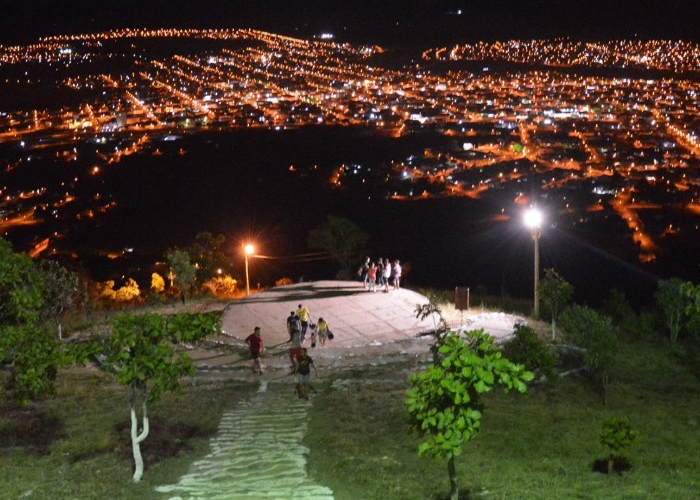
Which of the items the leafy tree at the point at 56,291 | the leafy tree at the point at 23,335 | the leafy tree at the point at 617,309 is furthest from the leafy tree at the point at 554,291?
the leafy tree at the point at 23,335

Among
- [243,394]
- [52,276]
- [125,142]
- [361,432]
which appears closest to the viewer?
[361,432]

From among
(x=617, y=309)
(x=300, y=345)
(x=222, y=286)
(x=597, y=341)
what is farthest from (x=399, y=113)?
(x=597, y=341)

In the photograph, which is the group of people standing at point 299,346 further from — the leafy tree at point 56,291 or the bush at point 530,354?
the leafy tree at point 56,291

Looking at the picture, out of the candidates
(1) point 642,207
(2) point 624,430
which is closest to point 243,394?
(2) point 624,430

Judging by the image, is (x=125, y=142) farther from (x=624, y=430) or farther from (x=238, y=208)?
(x=624, y=430)

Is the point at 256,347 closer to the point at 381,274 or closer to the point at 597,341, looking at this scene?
the point at 597,341

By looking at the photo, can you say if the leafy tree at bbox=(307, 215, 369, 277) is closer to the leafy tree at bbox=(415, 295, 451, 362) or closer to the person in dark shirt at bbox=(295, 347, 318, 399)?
the leafy tree at bbox=(415, 295, 451, 362)

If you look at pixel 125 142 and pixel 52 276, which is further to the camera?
pixel 125 142
